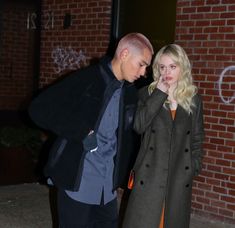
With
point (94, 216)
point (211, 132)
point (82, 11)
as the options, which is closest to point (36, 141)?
point (82, 11)

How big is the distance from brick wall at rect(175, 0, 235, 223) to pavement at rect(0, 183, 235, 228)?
10.3 inches

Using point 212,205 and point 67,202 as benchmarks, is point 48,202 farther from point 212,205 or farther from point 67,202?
point 67,202

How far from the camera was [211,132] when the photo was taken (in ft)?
18.5

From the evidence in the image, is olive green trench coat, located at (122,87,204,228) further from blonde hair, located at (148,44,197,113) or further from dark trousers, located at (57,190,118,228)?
dark trousers, located at (57,190,118,228)

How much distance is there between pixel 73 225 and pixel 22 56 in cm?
554

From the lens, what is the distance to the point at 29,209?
598cm

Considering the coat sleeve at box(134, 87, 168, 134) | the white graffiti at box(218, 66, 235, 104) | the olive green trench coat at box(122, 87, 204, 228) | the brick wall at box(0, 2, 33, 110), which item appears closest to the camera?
the coat sleeve at box(134, 87, 168, 134)

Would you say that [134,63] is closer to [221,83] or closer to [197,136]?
[197,136]

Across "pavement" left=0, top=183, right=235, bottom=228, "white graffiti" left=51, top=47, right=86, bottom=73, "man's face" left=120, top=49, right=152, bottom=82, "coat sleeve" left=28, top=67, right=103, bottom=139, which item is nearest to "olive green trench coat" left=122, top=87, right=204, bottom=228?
"man's face" left=120, top=49, right=152, bottom=82

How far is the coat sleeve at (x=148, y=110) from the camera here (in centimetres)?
362

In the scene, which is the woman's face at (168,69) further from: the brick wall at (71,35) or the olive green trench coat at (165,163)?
the brick wall at (71,35)

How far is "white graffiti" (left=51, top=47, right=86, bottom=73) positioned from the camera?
7188mm

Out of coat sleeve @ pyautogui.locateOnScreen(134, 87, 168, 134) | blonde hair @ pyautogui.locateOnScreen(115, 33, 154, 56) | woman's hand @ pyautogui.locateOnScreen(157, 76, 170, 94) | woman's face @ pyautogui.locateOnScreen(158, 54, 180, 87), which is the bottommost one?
coat sleeve @ pyautogui.locateOnScreen(134, 87, 168, 134)

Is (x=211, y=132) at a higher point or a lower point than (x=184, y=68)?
lower
